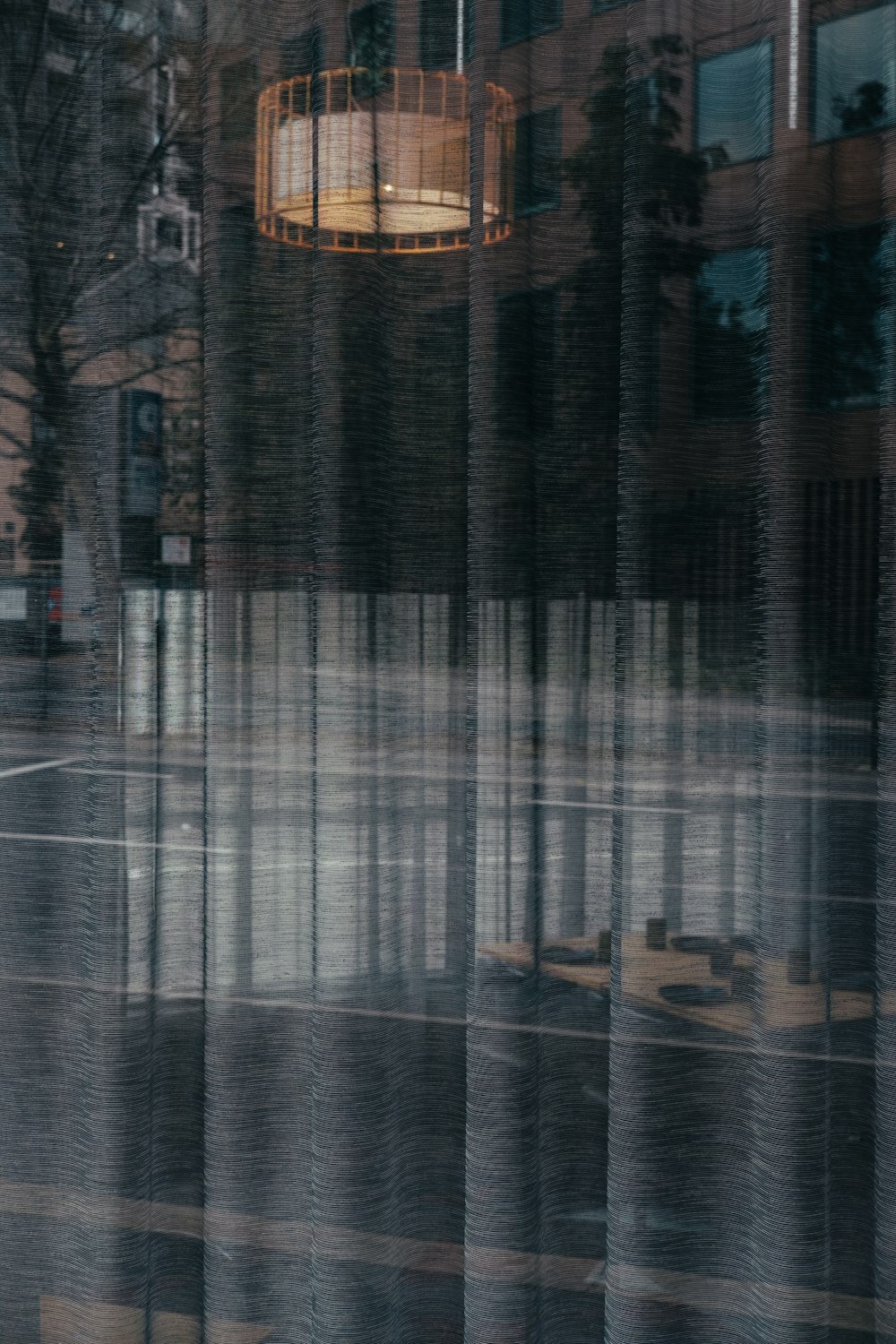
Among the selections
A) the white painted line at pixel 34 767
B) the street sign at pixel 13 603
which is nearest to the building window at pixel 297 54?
the street sign at pixel 13 603

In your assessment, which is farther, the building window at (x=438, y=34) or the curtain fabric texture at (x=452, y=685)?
the building window at (x=438, y=34)

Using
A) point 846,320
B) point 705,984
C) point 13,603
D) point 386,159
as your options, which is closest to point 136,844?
point 13,603

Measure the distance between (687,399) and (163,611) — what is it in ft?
1.68

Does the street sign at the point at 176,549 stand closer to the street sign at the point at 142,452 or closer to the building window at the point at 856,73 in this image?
the street sign at the point at 142,452

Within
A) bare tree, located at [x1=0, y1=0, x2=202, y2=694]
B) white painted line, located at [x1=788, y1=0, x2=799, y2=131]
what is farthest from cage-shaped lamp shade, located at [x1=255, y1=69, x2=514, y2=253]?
white painted line, located at [x1=788, y1=0, x2=799, y2=131]

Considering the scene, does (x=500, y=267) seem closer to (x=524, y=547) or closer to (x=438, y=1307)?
(x=524, y=547)

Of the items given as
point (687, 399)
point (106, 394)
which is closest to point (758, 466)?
point (687, 399)

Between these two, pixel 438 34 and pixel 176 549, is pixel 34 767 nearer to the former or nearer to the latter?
pixel 176 549

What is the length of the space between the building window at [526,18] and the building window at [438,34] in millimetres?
53

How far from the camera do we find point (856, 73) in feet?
3.03

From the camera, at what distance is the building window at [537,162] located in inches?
40.4

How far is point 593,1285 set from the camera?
1060 millimetres

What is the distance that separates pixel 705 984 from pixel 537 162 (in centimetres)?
67

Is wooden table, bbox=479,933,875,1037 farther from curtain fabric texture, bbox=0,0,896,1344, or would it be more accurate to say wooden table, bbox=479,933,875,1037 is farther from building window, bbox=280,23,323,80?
building window, bbox=280,23,323,80
